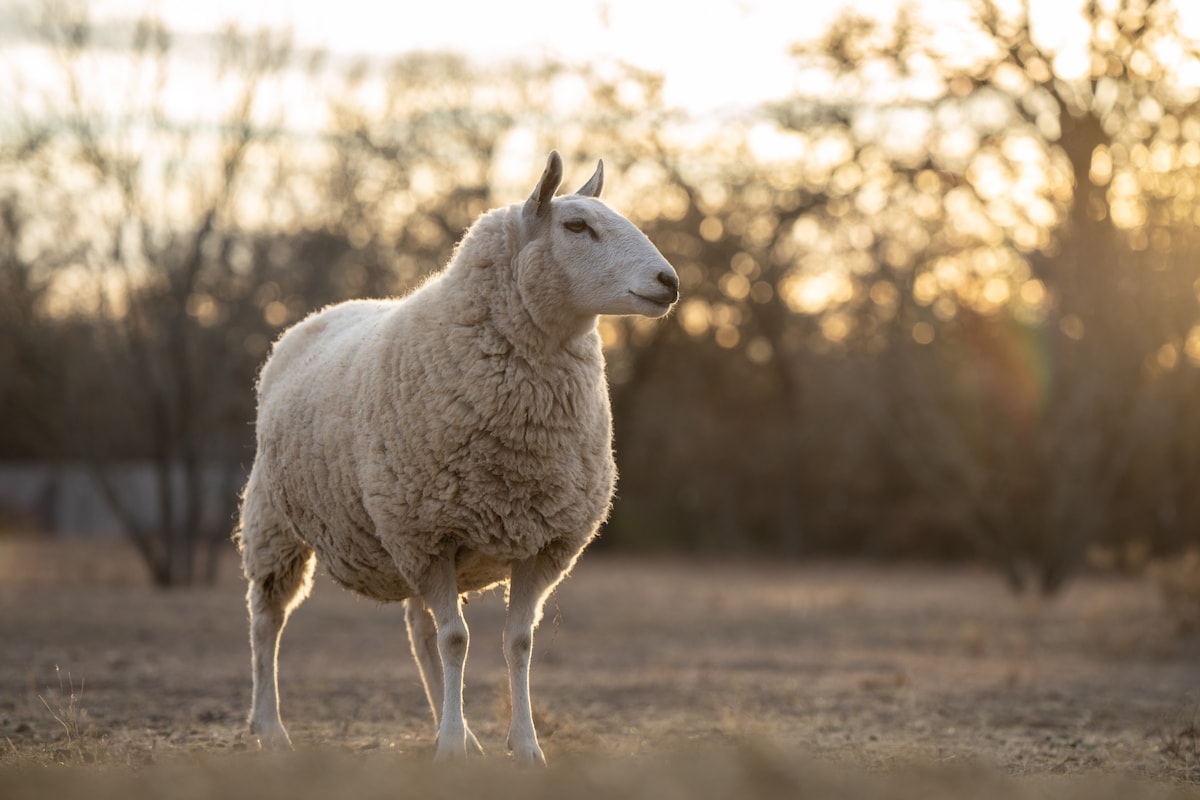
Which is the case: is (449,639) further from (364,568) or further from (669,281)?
(669,281)

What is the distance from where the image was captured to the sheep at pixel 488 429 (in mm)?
5727

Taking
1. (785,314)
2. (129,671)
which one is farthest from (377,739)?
(785,314)

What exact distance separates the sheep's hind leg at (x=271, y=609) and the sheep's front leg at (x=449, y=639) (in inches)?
58.3

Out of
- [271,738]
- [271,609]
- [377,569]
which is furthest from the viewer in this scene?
[271,609]

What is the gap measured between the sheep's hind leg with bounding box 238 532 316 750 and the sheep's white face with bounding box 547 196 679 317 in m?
2.34

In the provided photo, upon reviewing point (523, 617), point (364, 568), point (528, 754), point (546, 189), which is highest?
point (546, 189)

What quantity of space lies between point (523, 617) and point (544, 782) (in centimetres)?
167

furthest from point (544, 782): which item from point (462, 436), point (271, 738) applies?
point (271, 738)

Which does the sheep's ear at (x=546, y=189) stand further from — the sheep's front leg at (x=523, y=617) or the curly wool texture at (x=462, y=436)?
the sheep's front leg at (x=523, y=617)

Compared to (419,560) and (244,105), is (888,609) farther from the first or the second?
(419,560)

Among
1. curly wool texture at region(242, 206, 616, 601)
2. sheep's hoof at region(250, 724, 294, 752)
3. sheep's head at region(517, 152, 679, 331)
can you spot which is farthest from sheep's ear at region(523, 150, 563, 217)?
sheep's hoof at region(250, 724, 294, 752)

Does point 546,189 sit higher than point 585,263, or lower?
higher

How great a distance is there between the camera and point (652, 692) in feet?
32.4

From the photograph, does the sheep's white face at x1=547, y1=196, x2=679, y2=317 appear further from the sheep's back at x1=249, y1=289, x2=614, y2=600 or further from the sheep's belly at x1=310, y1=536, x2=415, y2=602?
the sheep's belly at x1=310, y1=536, x2=415, y2=602
